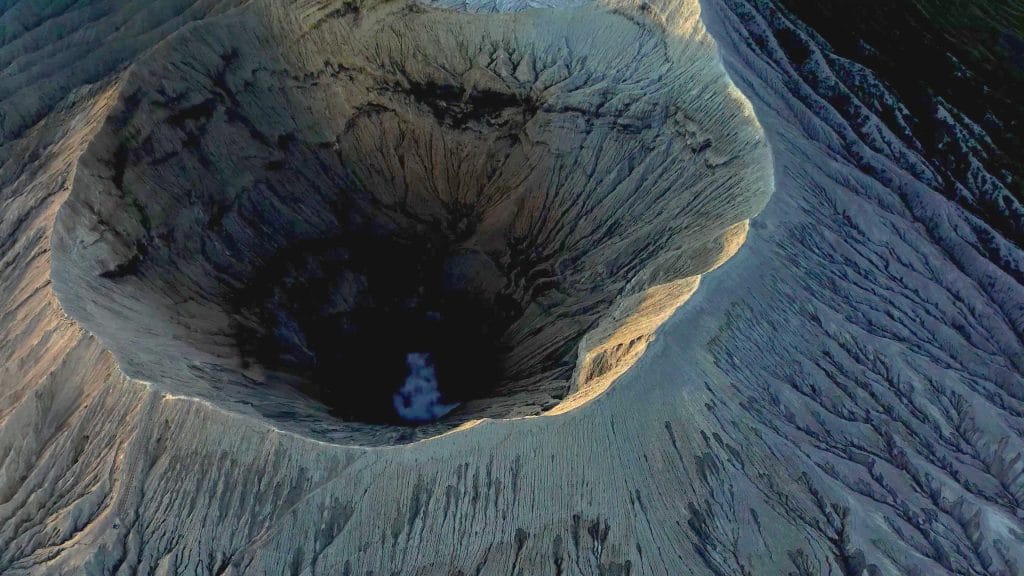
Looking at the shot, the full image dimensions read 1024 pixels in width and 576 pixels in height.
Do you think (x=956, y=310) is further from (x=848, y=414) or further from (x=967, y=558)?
(x=967, y=558)

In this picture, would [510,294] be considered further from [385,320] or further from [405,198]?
[405,198]

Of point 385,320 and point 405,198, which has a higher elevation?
point 405,198

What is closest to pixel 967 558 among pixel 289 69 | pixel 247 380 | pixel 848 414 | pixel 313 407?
pixel 848 414

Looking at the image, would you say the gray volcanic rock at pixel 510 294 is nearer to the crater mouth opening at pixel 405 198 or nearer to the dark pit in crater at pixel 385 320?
the crater mouth opening at pixel 405 198

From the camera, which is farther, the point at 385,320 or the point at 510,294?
the point at 385,320

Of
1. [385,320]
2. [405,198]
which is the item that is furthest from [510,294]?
[405,198]

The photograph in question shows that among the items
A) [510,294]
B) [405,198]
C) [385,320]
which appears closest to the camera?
[510,294]
